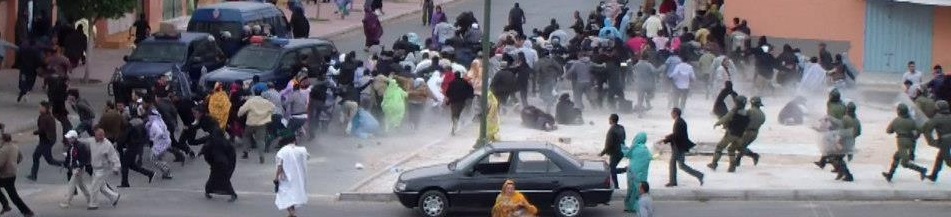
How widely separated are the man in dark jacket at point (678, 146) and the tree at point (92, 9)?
1538 centimetres

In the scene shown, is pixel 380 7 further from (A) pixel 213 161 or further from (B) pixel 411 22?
(A) pixel 213 161

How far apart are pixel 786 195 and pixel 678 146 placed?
1.57 meters

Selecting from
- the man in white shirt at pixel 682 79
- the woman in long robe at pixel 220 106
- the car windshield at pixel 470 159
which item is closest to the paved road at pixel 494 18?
the man in white shirt at pixel 682 79

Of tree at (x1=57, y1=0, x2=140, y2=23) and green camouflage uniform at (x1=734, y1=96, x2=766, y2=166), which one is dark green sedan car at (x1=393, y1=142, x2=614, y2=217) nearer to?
green camouflage uniform at (x1=734, y1=96, x2=766, y2=166)

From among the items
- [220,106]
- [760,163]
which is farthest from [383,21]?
[760,163]

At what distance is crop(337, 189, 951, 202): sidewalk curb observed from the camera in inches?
1033

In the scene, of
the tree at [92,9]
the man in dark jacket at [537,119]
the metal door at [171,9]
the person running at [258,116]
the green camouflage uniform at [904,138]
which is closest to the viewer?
the green camouflage uniform at [904,138]

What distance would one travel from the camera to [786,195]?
26281 mm

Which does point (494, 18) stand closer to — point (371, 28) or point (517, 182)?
point (371, 28)

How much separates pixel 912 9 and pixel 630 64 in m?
7.08

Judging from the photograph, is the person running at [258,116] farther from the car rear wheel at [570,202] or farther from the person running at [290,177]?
the car rear wheel at [570,202]

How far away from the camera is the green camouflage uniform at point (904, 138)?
2678 centimetres

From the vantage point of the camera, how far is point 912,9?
133ft

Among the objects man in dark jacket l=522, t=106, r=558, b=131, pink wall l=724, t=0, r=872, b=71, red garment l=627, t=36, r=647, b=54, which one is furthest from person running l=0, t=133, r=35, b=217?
pink wall l=724, t=0, r=872, b=71
